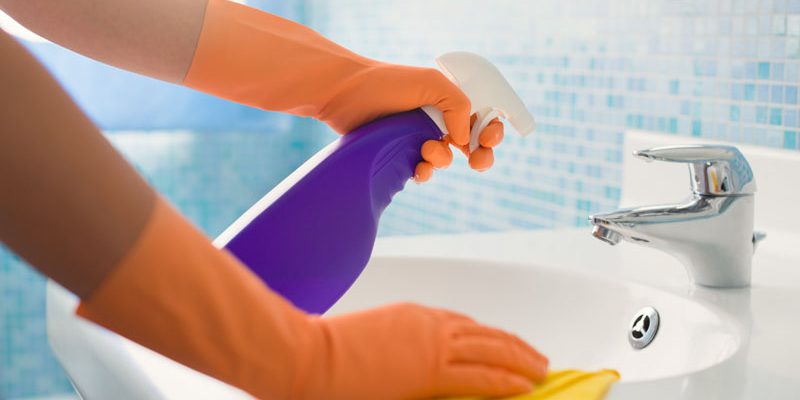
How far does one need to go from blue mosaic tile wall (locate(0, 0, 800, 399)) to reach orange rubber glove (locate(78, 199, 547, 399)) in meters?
0.59

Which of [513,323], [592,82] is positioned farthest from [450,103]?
[592,82]

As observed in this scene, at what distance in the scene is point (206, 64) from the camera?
2.32 feet

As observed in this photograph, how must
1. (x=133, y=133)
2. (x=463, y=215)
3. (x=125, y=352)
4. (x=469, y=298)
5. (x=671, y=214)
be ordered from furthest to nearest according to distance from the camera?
(x=133, y=133) → (x=463, y=215) → (x=469, y=298) → (x=671, y=214) → (x=125, y=352)

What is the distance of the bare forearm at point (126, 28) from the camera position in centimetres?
65

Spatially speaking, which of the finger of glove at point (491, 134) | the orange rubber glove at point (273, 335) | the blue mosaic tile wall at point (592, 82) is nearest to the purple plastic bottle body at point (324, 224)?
the finger of glove at point (491, 134)

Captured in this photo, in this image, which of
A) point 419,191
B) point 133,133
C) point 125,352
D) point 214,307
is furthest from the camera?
point 133,133

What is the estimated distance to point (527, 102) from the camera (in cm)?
132

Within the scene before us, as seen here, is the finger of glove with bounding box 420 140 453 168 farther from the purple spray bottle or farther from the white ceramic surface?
the white ceramic surface

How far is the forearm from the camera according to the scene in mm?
351

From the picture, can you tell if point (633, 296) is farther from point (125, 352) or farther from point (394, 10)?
point (394, 10)

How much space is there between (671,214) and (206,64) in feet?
1.25

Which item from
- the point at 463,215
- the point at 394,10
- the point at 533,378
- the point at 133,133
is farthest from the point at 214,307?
the point at 133,133

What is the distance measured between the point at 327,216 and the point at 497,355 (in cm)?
24

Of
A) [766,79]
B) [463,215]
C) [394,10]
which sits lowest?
[463,215]
